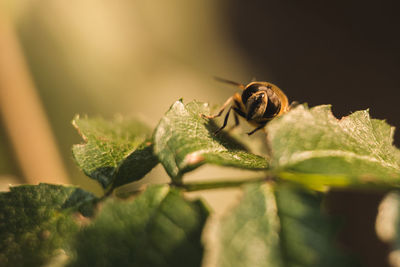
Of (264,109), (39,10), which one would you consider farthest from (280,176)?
(39,10)

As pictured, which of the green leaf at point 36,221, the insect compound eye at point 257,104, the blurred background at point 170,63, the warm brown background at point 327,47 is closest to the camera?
the green leaf at point 36,221

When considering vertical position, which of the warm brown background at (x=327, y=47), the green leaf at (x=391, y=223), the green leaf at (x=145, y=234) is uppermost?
the green leaf at (x=145, y=234)

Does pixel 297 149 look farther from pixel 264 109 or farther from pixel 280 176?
pixel 264 109

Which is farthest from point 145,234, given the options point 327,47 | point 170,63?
point 327,47

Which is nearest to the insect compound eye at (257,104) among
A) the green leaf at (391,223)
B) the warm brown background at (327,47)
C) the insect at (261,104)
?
the insect at (261,104)

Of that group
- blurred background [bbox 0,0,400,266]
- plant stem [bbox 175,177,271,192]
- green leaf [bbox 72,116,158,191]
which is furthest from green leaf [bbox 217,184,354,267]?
blurred background [bbox 0,0,400,266]

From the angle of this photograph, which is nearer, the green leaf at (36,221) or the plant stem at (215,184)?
the plant stem at (215,184)

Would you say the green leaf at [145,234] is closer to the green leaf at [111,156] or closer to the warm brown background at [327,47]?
the green leaf at [111,156]
